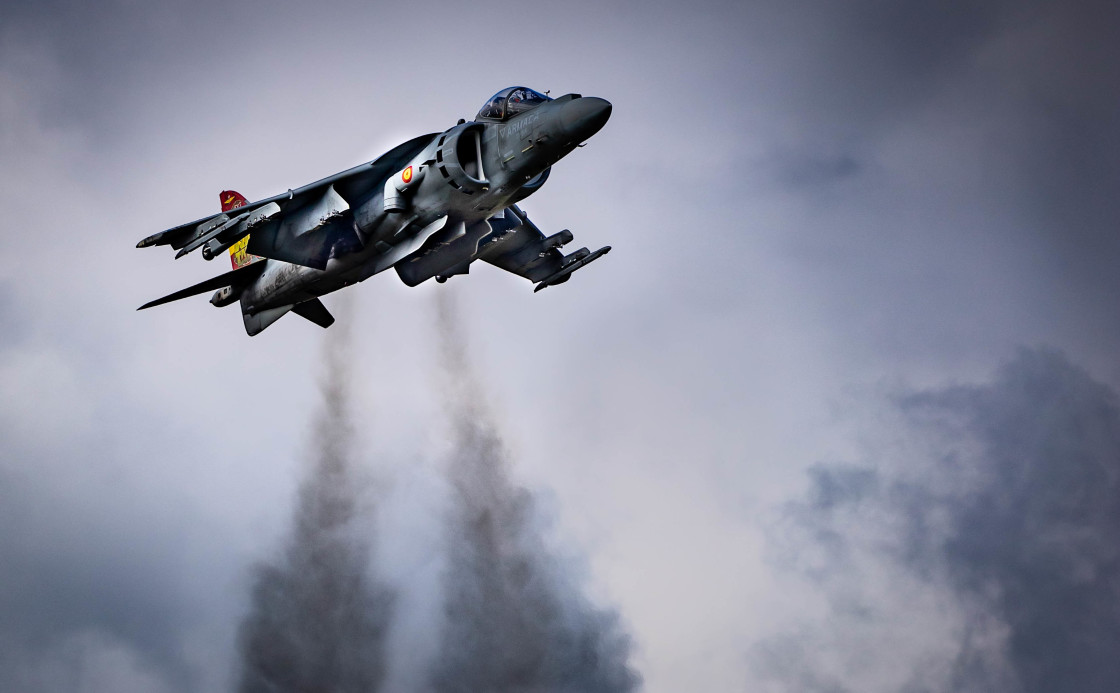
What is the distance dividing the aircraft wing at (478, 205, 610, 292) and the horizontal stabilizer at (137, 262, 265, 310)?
6.43 meters

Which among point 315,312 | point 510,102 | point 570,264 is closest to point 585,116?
point 510,102

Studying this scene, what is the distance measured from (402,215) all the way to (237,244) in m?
4.71

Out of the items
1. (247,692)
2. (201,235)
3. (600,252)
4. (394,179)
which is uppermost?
(600,252)

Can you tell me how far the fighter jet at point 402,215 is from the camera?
2842cm

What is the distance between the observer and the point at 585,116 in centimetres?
2739

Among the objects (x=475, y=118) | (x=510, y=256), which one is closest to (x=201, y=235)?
(x=475, y=118)

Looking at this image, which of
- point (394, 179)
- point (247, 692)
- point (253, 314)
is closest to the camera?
point (394, 179)

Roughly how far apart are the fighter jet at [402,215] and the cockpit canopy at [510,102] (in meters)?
0.02

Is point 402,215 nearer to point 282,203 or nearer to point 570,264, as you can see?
point 282,203

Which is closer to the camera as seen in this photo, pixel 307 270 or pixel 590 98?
pixel 590 98

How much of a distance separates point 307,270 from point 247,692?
2759 centimetres

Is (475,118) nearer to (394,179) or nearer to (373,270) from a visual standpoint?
(394,179)

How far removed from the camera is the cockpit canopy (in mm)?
28953

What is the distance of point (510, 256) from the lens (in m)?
36.3
